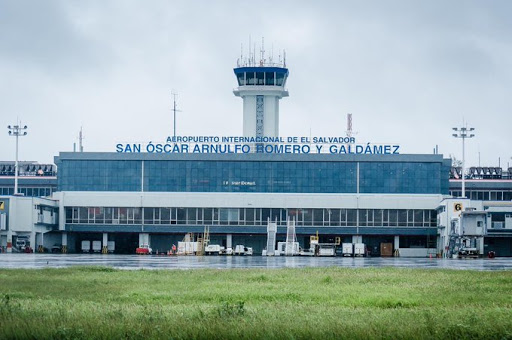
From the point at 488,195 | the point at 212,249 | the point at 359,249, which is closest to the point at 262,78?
the point at 212,249

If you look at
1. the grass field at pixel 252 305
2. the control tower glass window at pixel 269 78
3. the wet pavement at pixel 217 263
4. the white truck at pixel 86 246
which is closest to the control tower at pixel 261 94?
the control tower glass window at pixel 269 78

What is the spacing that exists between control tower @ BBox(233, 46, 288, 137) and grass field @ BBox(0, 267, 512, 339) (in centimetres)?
10251

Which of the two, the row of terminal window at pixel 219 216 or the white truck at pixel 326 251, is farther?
the row of terminal window at pixel 219 216

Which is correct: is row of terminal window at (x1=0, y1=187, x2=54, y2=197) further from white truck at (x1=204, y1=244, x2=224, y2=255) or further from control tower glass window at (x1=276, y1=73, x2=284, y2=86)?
white truck at (x1=204, y1=244, x2=224, y2=255)

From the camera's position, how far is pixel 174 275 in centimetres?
5891

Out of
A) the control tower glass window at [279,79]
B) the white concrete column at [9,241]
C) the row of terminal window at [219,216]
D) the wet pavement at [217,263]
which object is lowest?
the wet pavement at [217,263]

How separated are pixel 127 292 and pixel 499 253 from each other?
342 ft

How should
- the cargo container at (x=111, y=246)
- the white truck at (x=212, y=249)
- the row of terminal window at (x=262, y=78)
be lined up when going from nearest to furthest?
the white truck at (x=212, y=249), the cargo container at (x=111, y=246), the row of terminal window at (x=262, y=78)

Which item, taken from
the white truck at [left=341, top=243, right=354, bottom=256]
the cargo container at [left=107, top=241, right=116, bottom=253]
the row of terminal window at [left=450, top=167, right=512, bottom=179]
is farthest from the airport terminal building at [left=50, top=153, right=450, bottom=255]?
the row of terminal window at [left=450, top=167, right=512, bottom=179]

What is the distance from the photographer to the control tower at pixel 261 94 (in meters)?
164

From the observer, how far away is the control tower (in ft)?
536

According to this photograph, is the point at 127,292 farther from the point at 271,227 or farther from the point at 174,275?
the point at 271,227

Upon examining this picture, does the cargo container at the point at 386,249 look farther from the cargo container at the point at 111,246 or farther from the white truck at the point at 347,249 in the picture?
the cargo container at the point at 111,246

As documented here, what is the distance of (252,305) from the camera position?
3709cm
